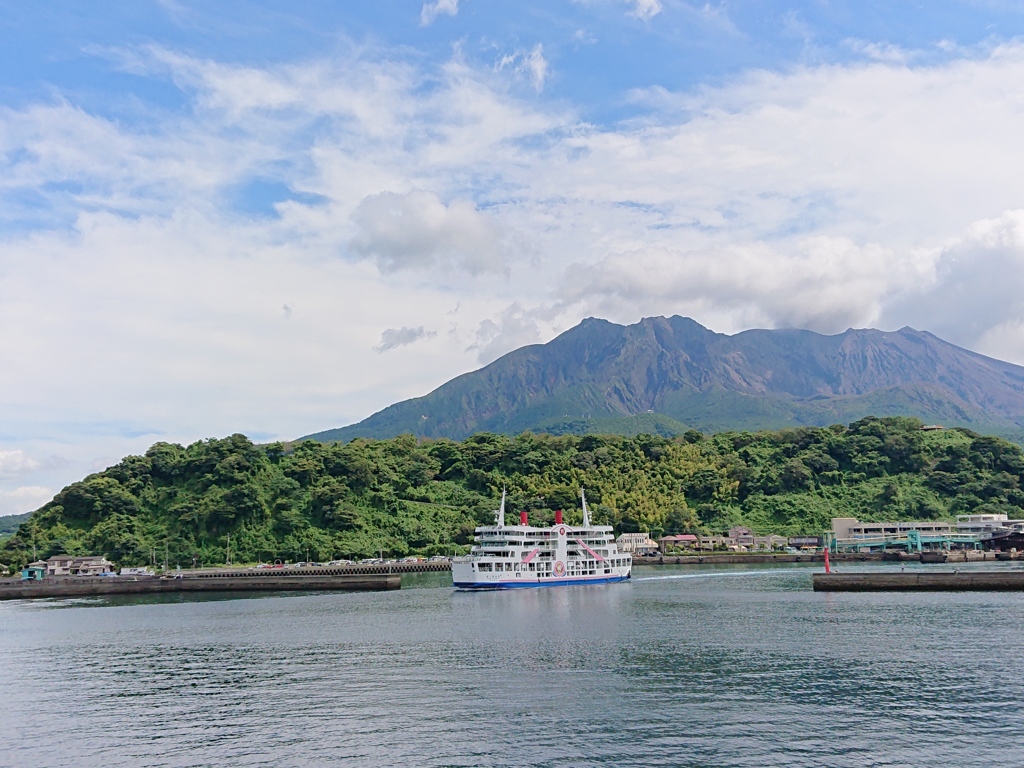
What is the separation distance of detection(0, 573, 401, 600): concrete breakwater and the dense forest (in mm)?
18987

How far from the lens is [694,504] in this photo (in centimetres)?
13662

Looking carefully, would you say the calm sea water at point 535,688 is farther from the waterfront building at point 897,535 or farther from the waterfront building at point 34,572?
the waterfront building at point 897,535

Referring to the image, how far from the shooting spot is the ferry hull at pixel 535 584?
237 ft

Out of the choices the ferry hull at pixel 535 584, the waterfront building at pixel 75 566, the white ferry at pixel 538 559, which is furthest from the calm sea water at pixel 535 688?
the waterfront building at pixel 75 566

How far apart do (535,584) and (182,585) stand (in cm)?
3563

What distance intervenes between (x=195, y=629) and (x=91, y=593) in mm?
41861

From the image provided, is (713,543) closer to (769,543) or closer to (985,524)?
(769,543)

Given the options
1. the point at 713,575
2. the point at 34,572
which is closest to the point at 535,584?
the point at 713,575

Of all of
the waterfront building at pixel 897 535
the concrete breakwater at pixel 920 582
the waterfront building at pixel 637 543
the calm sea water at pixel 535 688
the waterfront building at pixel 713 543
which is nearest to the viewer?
the calm sea water at pixel 535 688

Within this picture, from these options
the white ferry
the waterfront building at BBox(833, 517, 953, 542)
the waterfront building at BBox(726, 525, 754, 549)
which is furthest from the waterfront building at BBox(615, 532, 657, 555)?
the white ferry

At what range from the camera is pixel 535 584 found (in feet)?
250

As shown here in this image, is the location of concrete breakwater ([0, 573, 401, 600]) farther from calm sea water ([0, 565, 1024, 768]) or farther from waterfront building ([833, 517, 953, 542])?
waterfront building ([833, 517, 953, 542])

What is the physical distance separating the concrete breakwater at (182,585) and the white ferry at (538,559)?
10716 mm

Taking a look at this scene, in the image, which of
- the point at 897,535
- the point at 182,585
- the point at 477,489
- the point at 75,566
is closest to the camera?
the point at 182,585
